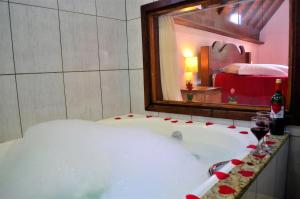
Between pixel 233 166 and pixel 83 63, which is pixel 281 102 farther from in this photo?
pixel 83 63

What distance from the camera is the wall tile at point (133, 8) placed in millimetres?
2136

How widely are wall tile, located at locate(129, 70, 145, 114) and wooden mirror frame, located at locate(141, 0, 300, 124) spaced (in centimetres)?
7

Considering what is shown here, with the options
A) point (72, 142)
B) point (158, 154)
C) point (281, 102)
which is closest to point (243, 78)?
point (281, 102)

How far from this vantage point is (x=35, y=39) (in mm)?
1605

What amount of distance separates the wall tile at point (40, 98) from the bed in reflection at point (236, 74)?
144 cm

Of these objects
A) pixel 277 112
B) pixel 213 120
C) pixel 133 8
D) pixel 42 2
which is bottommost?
pixel 213 120

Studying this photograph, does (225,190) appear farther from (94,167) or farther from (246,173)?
(94,167)

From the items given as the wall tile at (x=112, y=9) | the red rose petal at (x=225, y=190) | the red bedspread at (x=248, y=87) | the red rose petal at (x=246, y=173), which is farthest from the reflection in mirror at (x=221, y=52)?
the red rose petal at (x=225, y=190)

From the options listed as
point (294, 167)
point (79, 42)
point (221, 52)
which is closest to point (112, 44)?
point (79, 42)

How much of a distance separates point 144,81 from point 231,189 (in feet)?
4.99

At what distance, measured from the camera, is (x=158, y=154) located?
4.68ft

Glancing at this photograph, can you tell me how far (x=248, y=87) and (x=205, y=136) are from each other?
115 centimetres

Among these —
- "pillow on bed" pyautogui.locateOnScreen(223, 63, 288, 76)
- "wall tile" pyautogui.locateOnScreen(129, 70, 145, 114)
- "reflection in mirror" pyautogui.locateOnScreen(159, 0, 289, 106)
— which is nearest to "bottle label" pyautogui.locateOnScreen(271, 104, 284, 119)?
"reflection in mirror" pyautogui.locateOnScreen(159, 0, 289, 106)

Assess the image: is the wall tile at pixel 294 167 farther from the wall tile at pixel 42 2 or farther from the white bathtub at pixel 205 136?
the wall tile at pixel 42 2
